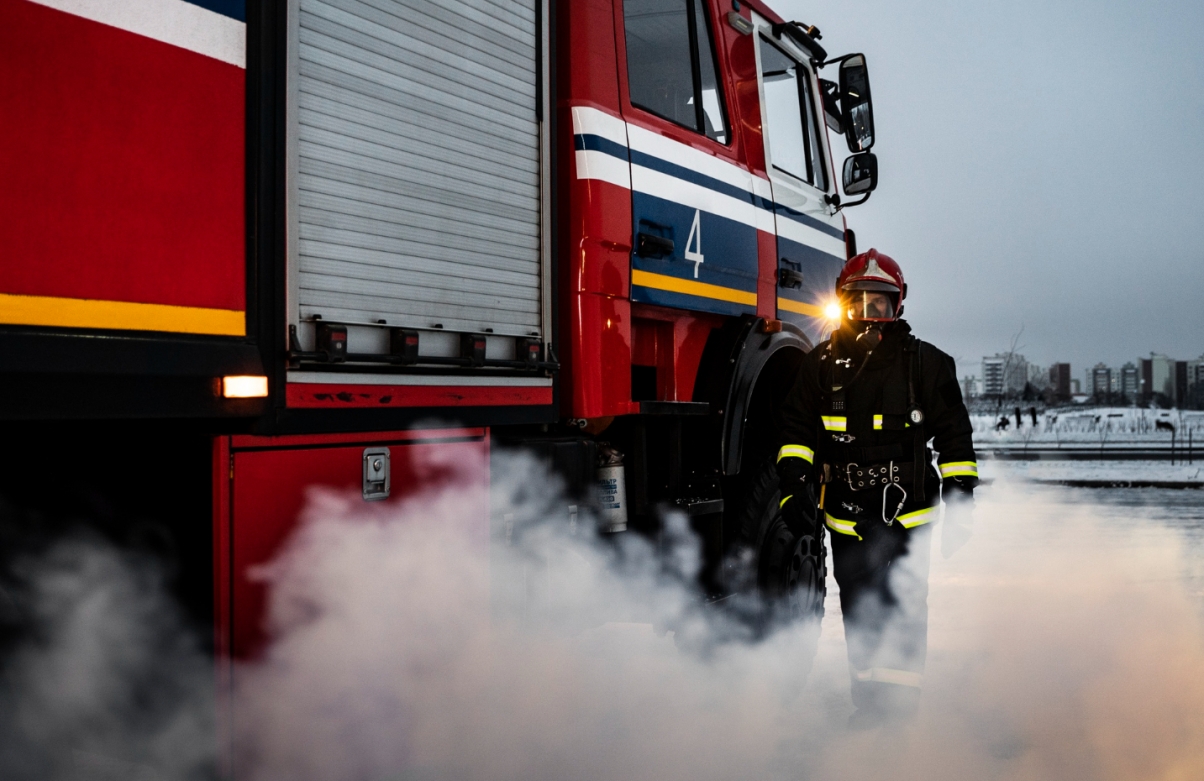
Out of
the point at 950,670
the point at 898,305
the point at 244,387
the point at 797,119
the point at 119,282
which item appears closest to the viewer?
the point at 119,282

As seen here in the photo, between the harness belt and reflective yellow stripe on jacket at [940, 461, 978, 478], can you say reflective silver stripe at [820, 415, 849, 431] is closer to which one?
the harness belt

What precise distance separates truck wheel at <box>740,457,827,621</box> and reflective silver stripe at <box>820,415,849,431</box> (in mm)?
566

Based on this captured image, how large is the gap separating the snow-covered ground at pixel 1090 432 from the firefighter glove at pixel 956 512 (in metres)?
17.2

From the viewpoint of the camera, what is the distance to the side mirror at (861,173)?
4832 millimetres

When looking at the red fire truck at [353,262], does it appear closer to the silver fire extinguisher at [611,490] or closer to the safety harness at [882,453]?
the silver fire extinguisher at [611,490]

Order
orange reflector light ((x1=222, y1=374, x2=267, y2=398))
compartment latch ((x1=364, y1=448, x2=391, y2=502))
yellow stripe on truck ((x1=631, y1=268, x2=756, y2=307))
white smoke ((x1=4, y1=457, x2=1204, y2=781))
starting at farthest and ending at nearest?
yellow stripe on truck ((x1=631, y1=268, x2=756, y2=307)) < compartment latch ((x1=364, y1=448, x2=391, y2=502)) < white smoke ((x1=4, y1=457, x2=1204, y2=781)) < orange reflector light ((x1=222, y1=374, x2=267, y2=398))

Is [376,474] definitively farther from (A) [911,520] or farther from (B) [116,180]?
(A) [911,520]

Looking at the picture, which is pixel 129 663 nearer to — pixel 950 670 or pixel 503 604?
pixel 503 604

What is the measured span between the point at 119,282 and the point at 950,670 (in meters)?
3.88

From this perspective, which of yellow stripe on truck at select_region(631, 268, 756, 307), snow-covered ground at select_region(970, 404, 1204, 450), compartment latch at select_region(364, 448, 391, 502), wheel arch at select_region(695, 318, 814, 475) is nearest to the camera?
compartment latch at select_region(364, 448, 391, 502)

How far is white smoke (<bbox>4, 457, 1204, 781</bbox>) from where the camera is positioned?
7.82ft

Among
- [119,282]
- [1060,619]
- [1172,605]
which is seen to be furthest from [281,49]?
[1172,605]

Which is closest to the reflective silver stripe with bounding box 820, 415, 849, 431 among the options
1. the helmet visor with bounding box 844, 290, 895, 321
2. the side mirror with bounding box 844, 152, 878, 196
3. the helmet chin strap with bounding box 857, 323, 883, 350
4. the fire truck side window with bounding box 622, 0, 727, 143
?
the helmet chin strap with bounding box 857, 323, 883, 350

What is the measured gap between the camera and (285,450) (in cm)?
241
